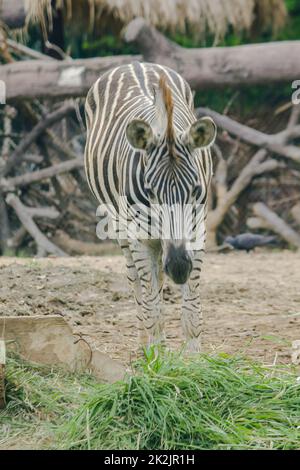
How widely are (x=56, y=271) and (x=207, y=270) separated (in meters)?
1.71

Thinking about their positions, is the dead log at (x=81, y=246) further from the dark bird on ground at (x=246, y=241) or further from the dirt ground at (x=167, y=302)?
the dirt ground at (x=167, y=302)

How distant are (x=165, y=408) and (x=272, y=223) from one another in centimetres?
815

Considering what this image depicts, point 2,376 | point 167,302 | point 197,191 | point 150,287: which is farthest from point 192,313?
point 167,302

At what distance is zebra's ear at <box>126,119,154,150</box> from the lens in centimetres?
527

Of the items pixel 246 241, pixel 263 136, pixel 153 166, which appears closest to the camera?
pixel 153 166

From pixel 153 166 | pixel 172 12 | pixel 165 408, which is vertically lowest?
pixel 165 408

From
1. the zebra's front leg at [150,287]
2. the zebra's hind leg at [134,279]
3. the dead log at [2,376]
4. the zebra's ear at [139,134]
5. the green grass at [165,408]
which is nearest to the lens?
the green grass at [165,408]

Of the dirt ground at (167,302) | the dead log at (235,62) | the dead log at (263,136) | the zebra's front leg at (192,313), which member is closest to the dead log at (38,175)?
the dead log at (263,136)

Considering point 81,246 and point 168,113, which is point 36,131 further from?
point 168,113

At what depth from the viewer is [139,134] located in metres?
5.34

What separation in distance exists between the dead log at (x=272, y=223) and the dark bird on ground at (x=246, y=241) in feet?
1.08

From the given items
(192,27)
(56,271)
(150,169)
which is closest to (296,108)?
(192,27)

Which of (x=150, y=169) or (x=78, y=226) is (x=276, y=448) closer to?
(x=150, y=169)

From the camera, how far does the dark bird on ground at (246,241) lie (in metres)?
11.8
